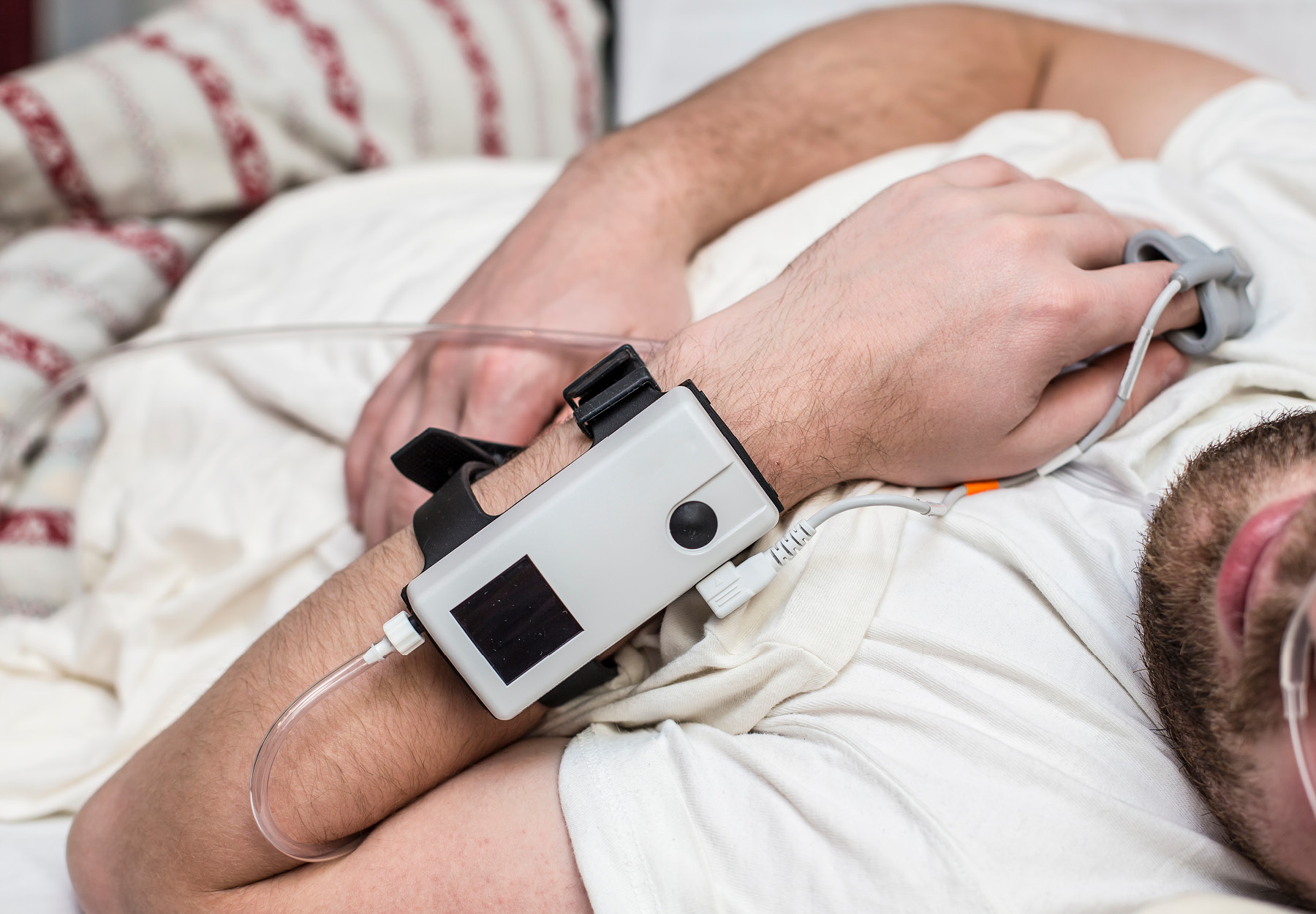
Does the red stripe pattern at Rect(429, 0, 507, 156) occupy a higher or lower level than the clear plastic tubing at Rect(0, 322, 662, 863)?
higher

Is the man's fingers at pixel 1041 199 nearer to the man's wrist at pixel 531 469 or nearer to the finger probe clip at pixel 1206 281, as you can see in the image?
the finger probe clip at pixel 1206 281

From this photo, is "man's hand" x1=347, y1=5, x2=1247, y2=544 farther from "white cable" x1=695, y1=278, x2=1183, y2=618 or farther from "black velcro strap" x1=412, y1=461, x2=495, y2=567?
"white cable" x1=695, y1=278, x2=1183, y2=618

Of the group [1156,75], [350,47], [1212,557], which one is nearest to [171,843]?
[1212,557]

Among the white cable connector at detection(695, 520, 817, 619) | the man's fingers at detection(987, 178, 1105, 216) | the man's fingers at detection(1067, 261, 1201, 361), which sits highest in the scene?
the man's fingers at detection(987, 178, 1105, 216)

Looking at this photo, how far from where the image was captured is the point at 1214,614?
25.1 inches

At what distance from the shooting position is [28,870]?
0.83m

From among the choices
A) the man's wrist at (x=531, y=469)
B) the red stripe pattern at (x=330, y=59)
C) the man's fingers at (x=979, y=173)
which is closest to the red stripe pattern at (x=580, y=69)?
the red stripe pattern at (x=330, y=59)

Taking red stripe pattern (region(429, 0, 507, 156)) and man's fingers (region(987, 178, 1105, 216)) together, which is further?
red stripe pattern (region(429, 0, 507, 156))

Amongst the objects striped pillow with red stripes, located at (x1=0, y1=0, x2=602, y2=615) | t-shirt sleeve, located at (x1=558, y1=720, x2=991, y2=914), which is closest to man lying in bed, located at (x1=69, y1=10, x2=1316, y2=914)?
t-shirt sleeve, located at (x1=558, y1=720, x2=991, y2=914)

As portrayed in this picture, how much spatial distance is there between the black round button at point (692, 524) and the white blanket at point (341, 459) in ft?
0.32

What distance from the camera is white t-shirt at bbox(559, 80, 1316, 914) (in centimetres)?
62

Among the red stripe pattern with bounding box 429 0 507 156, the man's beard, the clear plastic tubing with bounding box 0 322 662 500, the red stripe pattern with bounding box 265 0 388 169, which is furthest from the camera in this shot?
the red stripe pattern with bounding box 429 0 507 156

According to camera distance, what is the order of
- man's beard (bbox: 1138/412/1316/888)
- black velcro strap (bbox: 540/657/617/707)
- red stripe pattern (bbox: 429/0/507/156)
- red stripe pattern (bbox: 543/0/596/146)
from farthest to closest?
1. red stripe pattern (bbox: 543/0/596/146)
2. red stripe pattern (bbox: 429/0/507/156)
3. black velcro strap (bbox: 540/657/617/707)
4. man's beard (bbox: 1138/412/1316/888)

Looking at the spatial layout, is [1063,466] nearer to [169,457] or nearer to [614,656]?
[614,656]
